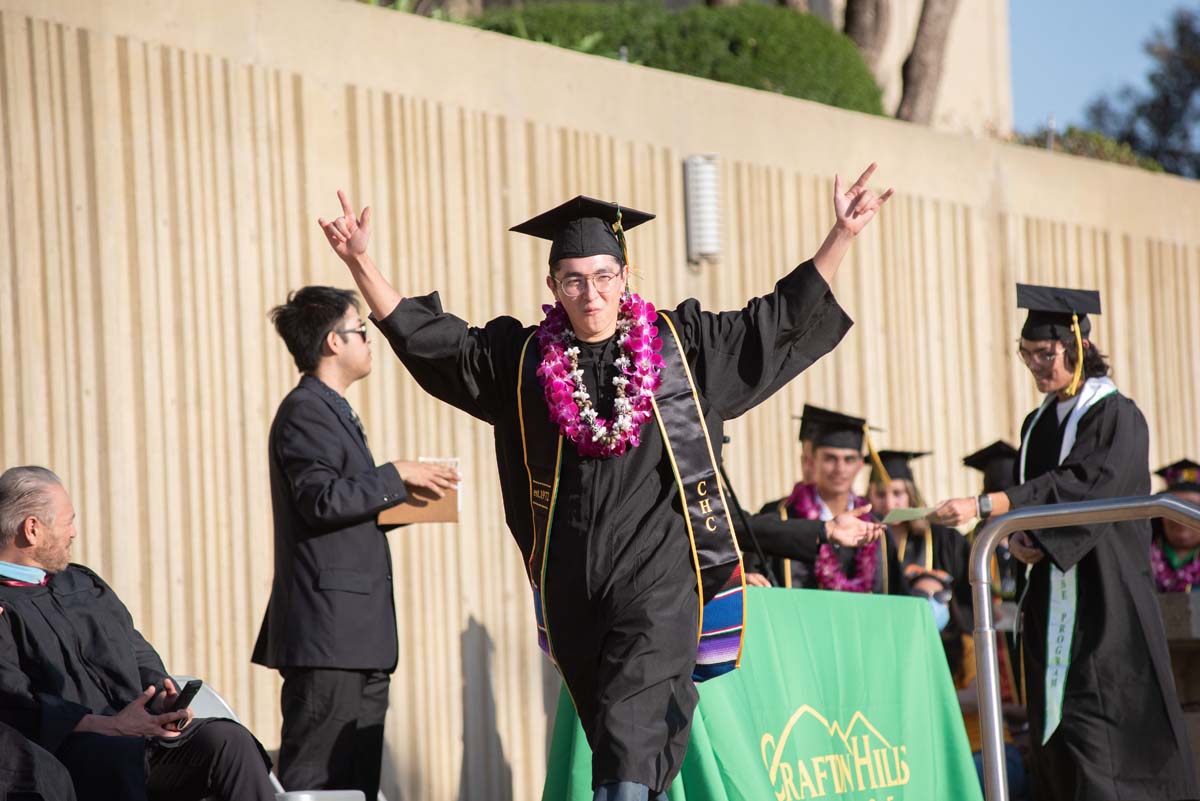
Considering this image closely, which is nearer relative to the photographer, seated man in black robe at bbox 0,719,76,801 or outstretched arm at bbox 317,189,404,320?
seated man in black robe at bbox 0,719,76,801

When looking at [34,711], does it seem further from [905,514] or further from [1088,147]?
[1088,147]

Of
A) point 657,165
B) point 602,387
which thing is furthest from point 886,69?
point 602,387

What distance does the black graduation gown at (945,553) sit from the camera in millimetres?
8086

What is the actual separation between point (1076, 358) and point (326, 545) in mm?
2693

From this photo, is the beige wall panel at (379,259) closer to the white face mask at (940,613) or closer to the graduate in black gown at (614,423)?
the white face mask at (940,613)

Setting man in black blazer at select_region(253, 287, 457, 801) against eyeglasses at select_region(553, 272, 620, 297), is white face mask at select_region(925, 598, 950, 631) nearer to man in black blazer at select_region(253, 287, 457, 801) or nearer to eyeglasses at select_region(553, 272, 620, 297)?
man in black blazer at select_region(253, 287, 457, 801)

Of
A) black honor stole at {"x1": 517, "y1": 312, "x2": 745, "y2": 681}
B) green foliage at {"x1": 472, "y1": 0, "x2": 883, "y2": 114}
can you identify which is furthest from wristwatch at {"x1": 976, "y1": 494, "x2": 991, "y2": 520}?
green foliage at {"x1": 472, "y1": 0, "x2": 883, "y2": 114}

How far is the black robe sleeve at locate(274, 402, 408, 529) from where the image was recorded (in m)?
5.41

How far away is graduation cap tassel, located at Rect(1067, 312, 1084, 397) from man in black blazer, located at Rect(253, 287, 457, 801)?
7.28 feet

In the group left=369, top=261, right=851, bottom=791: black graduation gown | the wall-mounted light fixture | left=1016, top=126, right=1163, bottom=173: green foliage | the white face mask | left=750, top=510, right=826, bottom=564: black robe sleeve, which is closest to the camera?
left=369, top=261, right=851, bottom=791: black graduation gown

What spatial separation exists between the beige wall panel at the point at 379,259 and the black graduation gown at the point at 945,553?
122 centimetres

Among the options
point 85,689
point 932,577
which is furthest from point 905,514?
point 85,689

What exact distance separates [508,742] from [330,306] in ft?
9.69

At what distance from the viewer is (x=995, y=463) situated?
8641 millimetres
